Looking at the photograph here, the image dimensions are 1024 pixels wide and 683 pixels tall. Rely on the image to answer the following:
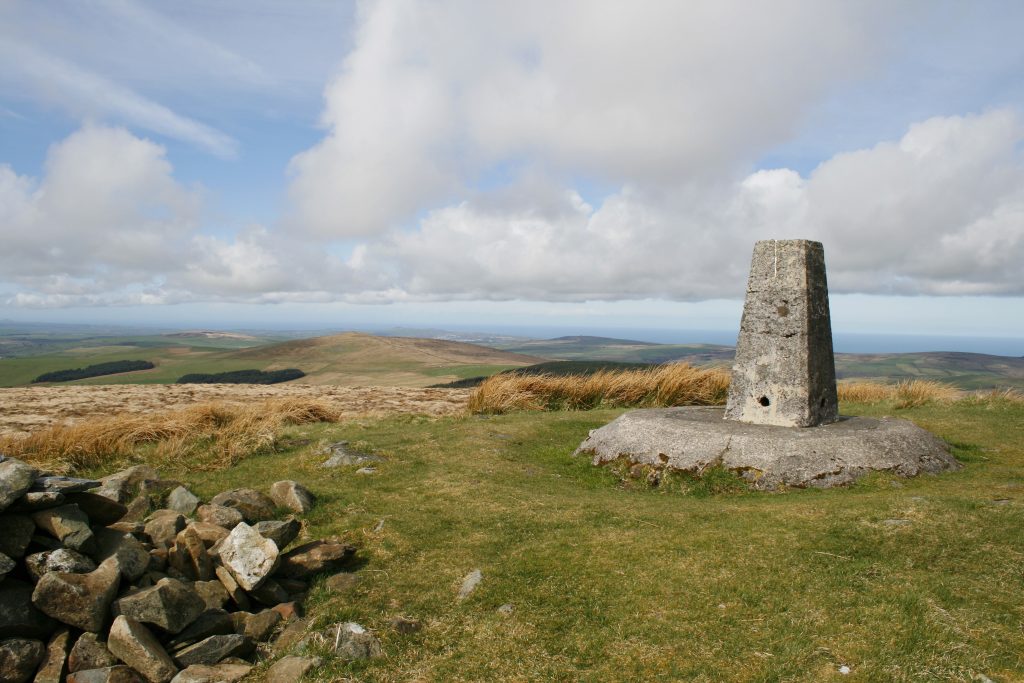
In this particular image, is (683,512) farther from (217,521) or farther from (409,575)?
(217,521)

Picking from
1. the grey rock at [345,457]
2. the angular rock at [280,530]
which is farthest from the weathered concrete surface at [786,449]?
the angular rock at [280,530]

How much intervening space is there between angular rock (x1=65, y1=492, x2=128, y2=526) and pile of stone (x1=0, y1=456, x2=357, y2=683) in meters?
0.01

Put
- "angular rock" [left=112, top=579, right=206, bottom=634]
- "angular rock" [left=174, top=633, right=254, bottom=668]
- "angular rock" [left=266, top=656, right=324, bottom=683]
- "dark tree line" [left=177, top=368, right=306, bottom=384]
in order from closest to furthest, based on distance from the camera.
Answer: "angular rock" [left=266, top=656, right=324, bottom=683] → "angular rock" [left=174, top=633, right=254, bottom=668] → "angular rock" [left=112, top=579, right=206, bottom=634] → "dark tree line" [left=177, top=368, right=306, bottom=384]

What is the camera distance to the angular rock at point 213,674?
5.39 metres

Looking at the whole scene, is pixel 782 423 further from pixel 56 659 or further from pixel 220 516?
pixel 56 659

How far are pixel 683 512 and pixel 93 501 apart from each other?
26.3 ft

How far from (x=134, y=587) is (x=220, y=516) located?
66.8 inches

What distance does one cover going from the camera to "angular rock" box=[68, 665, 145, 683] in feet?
17.6

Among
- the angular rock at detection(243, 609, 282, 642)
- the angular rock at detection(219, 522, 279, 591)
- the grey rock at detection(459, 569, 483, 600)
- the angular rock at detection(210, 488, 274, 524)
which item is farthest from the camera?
the angular rock at detection(210, 488, 274, 524)

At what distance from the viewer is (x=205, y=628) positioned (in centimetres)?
608

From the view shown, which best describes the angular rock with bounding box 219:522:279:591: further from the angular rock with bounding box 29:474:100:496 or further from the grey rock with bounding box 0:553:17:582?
the grey rock with bounding box 0:553:17:582

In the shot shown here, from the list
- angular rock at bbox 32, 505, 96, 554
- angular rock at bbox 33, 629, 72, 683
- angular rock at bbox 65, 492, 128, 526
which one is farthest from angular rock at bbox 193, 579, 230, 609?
angular rock at bbox 65, 492, 128, 526

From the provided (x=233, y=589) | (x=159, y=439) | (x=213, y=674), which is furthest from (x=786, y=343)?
(x=159, y=439)

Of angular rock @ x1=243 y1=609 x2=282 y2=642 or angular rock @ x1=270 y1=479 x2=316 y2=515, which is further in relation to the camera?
angular rock @ x1=270 y1=479 x2=316 y2=515
